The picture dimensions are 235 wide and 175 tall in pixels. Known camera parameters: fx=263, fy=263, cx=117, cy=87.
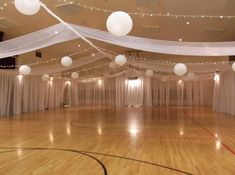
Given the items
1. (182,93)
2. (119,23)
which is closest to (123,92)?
(182,93)

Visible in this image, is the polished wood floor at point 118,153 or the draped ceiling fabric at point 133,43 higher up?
the draped ceiling fabric at point 133,43

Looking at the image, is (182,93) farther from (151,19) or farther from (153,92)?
(151,19)

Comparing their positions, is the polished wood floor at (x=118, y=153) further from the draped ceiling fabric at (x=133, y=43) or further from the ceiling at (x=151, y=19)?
the ceiling at (x=151, y=19)

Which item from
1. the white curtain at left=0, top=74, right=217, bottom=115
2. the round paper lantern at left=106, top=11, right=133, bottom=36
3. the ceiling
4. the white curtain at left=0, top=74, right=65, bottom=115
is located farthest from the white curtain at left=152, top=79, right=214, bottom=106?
the round paper lantern at left=106, top=11, right=133, bottom=36

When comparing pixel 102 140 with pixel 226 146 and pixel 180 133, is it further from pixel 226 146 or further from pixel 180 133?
pixel 226 146

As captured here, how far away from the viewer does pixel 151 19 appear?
25.7ft

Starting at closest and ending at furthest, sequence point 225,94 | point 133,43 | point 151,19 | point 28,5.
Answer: point 28,5, point 133,43, point 151,19, point 225,94

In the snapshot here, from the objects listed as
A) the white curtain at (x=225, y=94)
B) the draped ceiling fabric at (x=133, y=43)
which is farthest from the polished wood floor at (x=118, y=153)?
the white curtain at (x=225, y=94)

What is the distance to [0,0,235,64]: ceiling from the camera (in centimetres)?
663

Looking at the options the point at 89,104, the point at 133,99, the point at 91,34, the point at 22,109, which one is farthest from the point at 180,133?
the point at 89,104

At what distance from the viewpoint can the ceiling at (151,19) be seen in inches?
261

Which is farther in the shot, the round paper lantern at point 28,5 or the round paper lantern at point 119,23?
the round paper lantern at point 119,23

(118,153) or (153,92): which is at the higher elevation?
(153,92)

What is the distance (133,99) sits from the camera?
17.0 m
